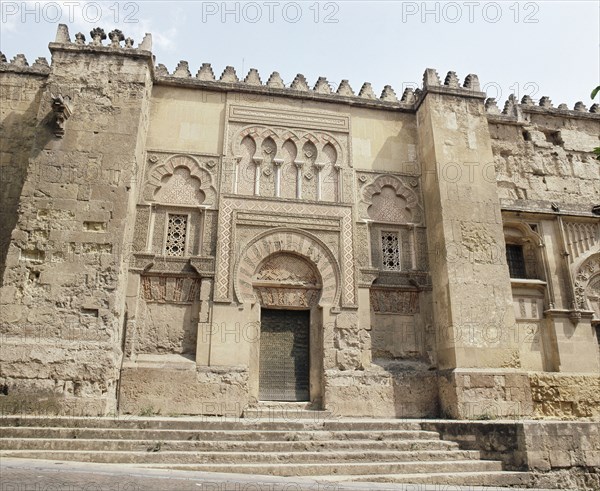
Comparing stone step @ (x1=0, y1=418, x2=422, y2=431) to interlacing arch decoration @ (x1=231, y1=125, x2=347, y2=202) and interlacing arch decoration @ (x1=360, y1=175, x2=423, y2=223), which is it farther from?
interlacing arch decoration @ (x1=231, y1=125, x2=347, y2=202)

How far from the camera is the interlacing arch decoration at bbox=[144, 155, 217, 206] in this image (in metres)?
9.09

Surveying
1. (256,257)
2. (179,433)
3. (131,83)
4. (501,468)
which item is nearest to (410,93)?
(256,257)

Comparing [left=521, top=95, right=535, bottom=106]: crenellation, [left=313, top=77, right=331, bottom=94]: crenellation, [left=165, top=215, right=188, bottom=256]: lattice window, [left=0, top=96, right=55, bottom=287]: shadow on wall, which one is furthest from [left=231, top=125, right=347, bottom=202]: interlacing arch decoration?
[left=521, top=95, right=535, bottom=106]: crenellation

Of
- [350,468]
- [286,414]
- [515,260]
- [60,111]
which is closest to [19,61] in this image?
[60,111]

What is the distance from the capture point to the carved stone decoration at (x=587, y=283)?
9.72 metres

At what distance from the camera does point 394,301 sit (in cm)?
927

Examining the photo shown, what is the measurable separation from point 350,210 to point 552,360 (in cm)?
470

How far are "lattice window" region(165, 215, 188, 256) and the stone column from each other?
4642 mm

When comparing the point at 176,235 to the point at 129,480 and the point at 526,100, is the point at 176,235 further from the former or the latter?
the point at 526,100

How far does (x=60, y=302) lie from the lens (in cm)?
741

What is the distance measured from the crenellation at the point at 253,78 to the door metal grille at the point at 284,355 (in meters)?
4.64

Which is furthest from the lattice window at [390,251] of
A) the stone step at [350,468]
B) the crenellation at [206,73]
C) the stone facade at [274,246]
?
the crenellation at [206,73]

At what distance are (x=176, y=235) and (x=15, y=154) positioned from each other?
3.40 metres

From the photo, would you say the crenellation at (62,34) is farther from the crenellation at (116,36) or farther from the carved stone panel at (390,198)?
the carved stone panel at (390,198)
